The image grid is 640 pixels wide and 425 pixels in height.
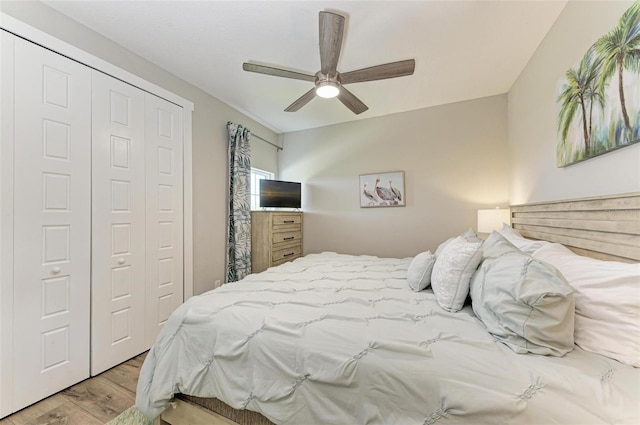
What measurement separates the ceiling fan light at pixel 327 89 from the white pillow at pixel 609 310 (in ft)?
6.38

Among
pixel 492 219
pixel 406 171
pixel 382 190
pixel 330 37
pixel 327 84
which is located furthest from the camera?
pixel 382 190

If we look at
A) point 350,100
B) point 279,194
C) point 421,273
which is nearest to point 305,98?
point 350,100

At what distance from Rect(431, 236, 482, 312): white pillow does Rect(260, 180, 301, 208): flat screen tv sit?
2.70 metres

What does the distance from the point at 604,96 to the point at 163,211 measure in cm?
332

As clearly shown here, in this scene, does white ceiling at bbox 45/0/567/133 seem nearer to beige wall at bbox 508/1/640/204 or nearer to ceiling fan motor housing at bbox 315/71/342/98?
beige wall at bbox 508/1/640/204

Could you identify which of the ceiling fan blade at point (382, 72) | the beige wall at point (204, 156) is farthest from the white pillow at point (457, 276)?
the beige wall at point (204, 156)

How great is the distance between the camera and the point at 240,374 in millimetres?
1151

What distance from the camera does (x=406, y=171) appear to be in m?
3.55

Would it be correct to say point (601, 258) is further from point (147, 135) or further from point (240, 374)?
point (147, 135)

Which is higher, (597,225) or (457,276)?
(597,225)

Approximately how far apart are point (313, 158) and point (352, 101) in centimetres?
177

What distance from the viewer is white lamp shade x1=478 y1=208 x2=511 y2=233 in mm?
2686

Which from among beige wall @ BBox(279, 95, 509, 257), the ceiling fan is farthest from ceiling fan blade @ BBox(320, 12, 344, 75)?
beige wall @ BBox(279, 95, 509, 257)

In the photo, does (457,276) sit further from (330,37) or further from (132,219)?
(132,219)
